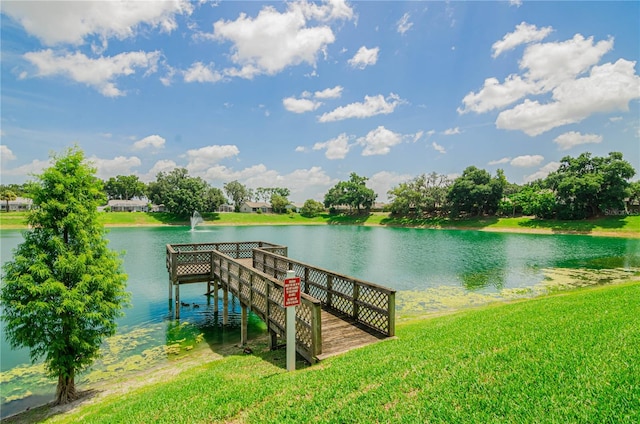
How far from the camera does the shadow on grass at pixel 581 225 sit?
164ft

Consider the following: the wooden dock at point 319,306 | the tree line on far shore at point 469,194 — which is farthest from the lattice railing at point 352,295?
the tree line on far shore at point 469,194

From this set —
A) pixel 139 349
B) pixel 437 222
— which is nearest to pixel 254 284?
pixel 139 349

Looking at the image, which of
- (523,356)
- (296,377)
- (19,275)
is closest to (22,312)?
(19,275)

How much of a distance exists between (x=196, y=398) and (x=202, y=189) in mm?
81619

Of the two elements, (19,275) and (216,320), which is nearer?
(19,275)

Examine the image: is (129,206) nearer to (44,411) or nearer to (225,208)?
(225,208)

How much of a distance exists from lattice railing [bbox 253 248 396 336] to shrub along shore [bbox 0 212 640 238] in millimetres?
33833

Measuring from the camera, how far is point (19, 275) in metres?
8.27

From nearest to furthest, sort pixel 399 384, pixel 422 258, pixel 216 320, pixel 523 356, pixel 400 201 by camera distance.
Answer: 1. pixel 399 384
2. pixel 523 356
3. pixel 216 320
4. pixel 422 258
5. pixel 400 201

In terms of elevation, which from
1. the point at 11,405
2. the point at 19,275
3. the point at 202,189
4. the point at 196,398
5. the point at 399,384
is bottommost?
the point at 11,405

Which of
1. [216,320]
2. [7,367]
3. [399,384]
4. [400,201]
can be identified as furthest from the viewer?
[400,201]

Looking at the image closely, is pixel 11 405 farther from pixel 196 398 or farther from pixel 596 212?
pixel 596 212

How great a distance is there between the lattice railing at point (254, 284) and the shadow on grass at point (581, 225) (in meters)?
54.9

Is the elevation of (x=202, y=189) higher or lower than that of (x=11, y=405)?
higher
